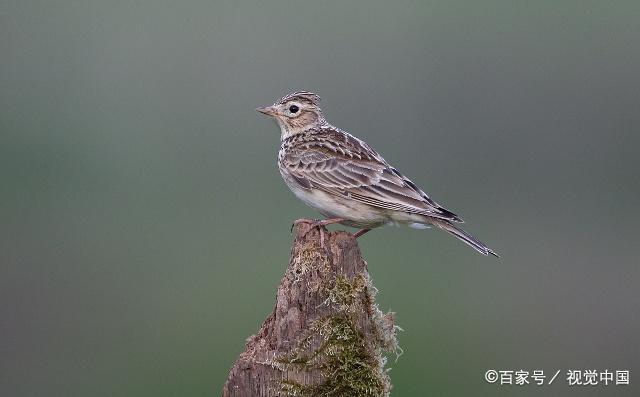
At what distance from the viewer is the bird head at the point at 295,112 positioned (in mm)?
11672

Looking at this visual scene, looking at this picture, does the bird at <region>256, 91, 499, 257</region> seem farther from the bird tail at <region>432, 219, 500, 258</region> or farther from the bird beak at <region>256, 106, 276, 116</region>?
the bird beak at <region>256, 106, 276, 116</region>

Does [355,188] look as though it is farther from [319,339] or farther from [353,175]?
[319,339]

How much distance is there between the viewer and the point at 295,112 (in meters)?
11.7

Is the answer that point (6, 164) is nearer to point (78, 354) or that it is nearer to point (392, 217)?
point (78, 354)

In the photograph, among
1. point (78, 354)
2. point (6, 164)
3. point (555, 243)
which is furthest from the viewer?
point (6, 164)

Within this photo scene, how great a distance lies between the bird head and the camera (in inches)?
460

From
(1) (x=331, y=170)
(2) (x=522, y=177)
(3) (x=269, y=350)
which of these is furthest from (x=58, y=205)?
(3) (x=269, y=350)

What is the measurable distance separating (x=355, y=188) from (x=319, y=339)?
2.50 m

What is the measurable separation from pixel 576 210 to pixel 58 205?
357 inches

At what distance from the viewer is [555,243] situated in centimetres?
2105

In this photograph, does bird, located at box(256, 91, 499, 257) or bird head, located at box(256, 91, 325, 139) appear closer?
bird, located at box(256, 91, 499, 257)

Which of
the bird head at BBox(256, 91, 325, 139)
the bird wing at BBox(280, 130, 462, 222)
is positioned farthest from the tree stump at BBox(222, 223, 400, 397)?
the bird head at BBox(256, 91, 325, 139)

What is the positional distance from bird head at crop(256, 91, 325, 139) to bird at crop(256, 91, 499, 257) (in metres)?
0.27

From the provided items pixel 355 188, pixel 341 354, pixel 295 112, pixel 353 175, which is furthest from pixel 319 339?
pixel 295 112
